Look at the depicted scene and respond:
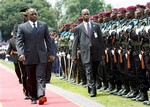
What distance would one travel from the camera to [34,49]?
39.3 feet

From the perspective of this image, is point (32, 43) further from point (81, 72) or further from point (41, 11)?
point (41, 11)

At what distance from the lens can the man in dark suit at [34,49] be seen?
469 inches

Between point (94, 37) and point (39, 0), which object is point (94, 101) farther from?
point (39, 0)

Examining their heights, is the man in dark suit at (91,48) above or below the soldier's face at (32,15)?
below

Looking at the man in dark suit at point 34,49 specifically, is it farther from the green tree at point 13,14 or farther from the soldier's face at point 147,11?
the green tree at point 13,14

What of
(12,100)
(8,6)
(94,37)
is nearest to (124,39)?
(94,37)

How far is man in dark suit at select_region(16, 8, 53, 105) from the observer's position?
1191cm

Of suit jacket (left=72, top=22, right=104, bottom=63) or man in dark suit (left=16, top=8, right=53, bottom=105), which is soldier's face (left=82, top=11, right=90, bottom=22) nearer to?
suit jacket (left=72, top=22, right=104, bottom=63)

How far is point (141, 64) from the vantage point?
1177 cm

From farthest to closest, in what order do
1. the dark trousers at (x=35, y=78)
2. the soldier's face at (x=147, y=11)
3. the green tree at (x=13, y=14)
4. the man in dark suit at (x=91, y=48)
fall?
1. the green tree at (x=13, y=14)
2. the man in dark suit at (x=91, y=48)
3. the dark trousers at (x=35, y=78)
4. the soldier's face at (x=147, y=11)

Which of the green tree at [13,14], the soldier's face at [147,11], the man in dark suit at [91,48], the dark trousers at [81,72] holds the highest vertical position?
the green tree at [13,14]

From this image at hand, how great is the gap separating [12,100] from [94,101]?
2293 mm

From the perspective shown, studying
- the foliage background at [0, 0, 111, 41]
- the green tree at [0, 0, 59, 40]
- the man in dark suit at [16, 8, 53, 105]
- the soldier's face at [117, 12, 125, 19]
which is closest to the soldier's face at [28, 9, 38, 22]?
the man in dark suit at [16, 8, 53, 105]

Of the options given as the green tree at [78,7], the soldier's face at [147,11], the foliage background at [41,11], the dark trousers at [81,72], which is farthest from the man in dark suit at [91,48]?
the green tree at [78,7]
